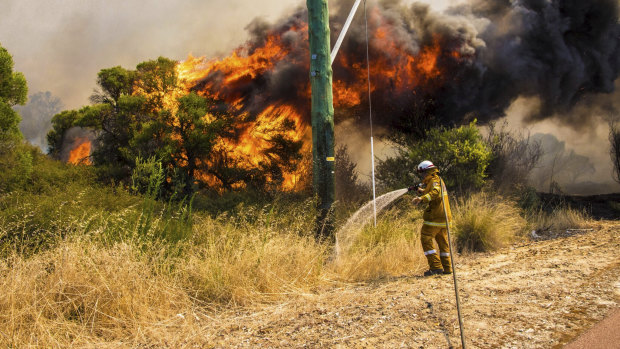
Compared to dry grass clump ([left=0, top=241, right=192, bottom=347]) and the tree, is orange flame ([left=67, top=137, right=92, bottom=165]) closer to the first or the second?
the tree

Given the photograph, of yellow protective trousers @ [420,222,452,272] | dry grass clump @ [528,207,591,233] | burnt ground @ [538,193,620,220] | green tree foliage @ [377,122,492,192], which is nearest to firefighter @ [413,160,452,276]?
yellow protective trousers @ [420,222,452,272]

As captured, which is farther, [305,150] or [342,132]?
[342,132]

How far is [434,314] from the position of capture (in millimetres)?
3949

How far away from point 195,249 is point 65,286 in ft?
6.58

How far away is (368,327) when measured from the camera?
3766 millimetres

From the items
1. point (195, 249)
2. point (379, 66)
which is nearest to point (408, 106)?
point (379, 66)

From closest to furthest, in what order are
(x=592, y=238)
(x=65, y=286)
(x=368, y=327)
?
(x=368, y=327)
(x=65, y=286)
(x=592, y=238)

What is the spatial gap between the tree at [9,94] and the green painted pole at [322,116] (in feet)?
37.7

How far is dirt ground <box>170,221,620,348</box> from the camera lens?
345 centimetres

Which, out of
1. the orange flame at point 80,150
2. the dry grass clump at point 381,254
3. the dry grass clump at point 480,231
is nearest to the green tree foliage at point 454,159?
the dry grass clump at point 480,231

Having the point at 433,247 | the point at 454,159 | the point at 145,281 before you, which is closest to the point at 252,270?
the point at 145,281

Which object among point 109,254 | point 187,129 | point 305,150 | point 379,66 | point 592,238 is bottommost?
point 592,238

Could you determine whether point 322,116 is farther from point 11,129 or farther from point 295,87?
point 11,129

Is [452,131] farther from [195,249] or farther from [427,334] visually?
[427,334]
